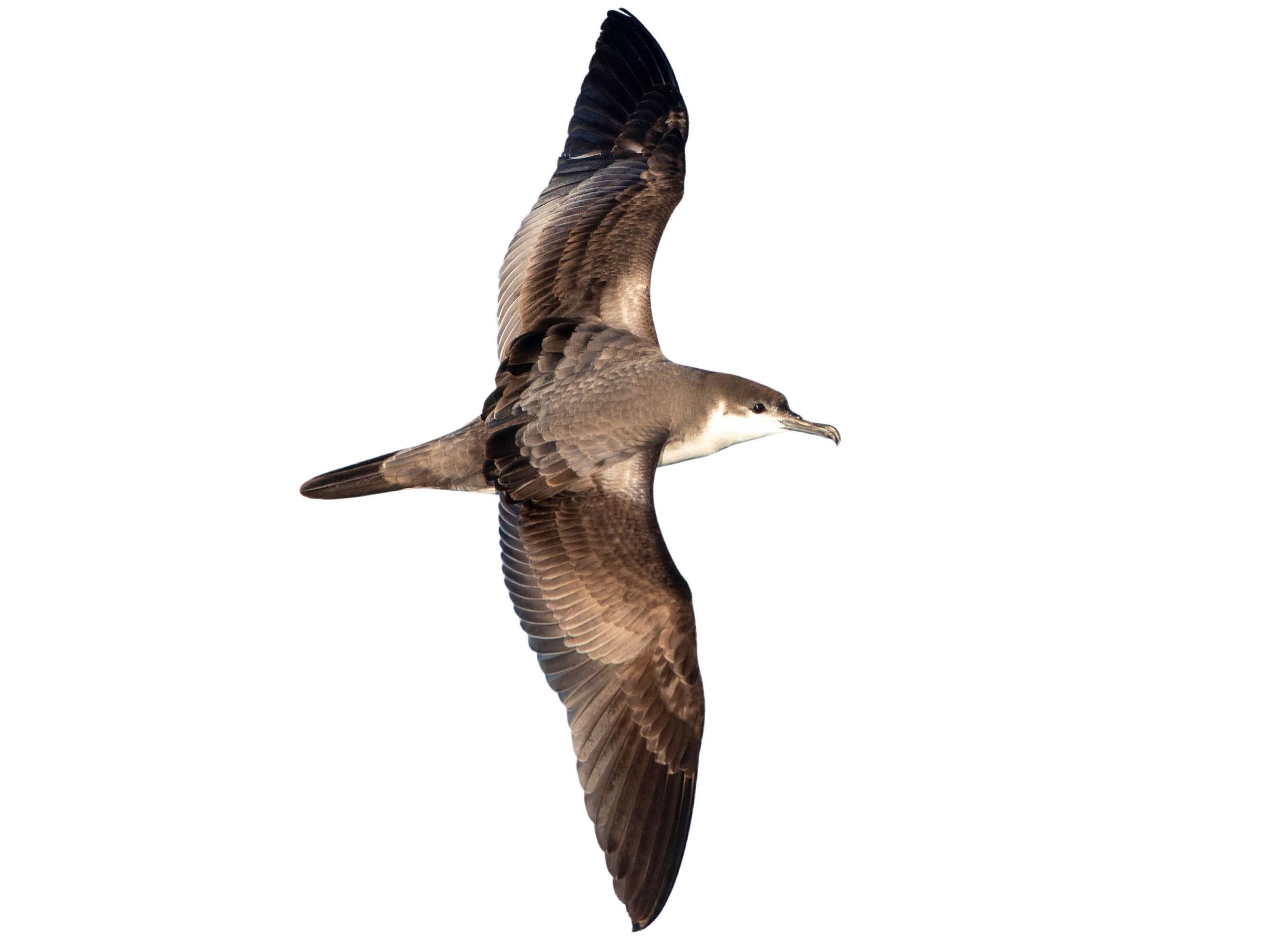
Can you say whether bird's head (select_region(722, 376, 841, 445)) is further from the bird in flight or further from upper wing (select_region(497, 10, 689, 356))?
upper wing (select_region(497, 10, 689, 356))

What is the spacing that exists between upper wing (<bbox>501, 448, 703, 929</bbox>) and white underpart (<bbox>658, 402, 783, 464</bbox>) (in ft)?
2.36

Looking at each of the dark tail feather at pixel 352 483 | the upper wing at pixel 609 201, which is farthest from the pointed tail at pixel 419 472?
the upper wing at pixel 609 201

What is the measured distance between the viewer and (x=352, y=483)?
26.6 ft

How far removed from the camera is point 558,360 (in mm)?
8227

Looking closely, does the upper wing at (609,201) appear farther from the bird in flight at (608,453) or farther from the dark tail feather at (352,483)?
the dark tail feather at (352,483)

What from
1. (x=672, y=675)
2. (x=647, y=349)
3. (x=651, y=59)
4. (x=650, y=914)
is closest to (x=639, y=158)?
(x=651, y=59)

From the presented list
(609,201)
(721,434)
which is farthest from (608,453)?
(609,201)

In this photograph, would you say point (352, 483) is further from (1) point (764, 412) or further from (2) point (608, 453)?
(1) point (764, 412)

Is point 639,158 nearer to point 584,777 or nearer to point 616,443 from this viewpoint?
point 616,443

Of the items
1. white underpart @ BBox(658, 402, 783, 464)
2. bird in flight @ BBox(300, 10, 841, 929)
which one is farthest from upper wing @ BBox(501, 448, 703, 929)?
white underpart @ BBox(658, 402, 783, 464)

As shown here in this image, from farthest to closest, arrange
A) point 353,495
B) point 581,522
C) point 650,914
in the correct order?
A: point 353,495, point 581,522, point 650,914

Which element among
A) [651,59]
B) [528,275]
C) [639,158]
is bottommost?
[528,275]

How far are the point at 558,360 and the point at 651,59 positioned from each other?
2489 mm

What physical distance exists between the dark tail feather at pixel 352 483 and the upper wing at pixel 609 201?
101cm
